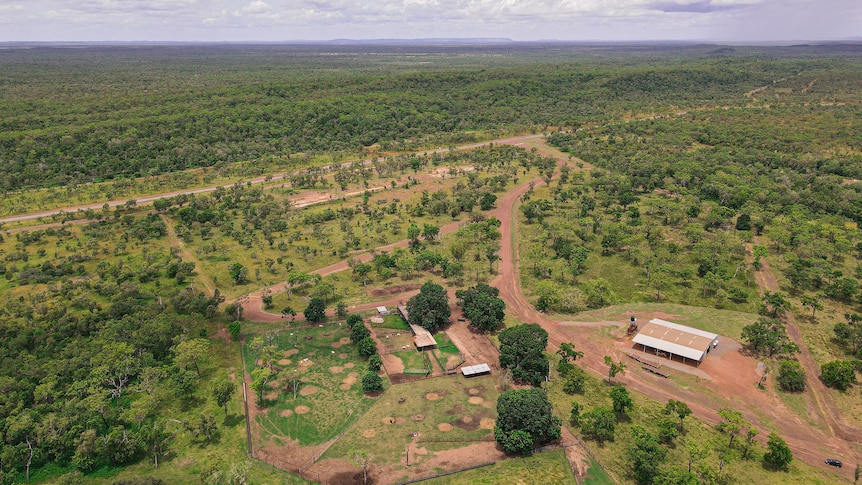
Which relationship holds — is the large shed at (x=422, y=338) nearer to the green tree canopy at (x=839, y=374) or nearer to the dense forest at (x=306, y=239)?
the dense forest at (x=306, y=239)

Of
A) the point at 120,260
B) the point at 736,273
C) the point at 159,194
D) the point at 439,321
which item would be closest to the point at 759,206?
the point at 736,273

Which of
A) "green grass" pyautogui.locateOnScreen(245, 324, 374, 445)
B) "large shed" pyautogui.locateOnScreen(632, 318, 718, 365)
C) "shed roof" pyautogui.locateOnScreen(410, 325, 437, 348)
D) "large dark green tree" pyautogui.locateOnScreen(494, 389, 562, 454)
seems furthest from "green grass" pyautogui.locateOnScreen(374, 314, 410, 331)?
"large shed" pyautogui.locateOnScreen(632, 318, 718, 365)

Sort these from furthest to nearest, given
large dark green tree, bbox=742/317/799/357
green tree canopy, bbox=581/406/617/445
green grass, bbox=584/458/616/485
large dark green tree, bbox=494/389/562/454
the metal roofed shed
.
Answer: large dark green tree, bbox=742/317/799/357, the metal roofed shed, green tree canopy, bbox=581/406/617/445, large dark green tree, bbox=494/389/562/454, green grass, bbox=584/458/616/485

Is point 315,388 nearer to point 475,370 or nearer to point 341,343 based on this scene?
point 341,343

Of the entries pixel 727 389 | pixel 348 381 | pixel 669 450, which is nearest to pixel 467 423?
pixel 348 381

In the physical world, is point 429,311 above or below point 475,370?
above

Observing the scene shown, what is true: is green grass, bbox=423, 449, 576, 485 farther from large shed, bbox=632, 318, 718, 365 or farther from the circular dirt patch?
large shed, bbox=632, 318, 718, 365
